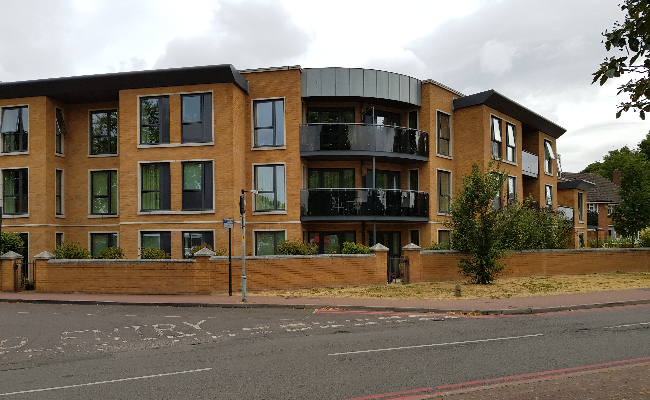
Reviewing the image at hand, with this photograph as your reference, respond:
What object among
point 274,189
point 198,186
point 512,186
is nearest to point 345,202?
point 274,189

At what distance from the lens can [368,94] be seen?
2609 centimetres

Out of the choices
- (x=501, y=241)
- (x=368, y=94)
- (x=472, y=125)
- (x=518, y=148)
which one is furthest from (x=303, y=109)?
(x=518, y=148)

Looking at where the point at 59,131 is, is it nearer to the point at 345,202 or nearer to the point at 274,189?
the point at 274,189

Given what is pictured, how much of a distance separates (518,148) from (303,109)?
13.9m

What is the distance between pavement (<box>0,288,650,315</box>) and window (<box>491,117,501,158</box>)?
12.1 m

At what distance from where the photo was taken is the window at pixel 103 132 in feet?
88.4

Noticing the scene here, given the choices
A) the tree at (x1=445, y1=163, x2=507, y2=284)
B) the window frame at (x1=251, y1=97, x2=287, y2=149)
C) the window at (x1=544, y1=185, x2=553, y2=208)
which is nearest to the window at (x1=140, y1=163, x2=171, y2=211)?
the window frame at (x1=251, y1=97, x2=287, y2=149)

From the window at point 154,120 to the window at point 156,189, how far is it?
120 cm

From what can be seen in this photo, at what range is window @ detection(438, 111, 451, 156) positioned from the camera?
29.1 meters

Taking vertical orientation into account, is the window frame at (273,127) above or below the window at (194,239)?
above

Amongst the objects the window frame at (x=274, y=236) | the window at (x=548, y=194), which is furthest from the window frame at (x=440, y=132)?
the window at (x=548, y=194)

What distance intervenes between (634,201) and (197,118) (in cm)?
2700

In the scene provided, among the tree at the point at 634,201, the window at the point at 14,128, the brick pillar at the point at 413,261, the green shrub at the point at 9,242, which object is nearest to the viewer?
the brick pillar at the point at 413,261

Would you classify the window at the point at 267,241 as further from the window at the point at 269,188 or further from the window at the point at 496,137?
the window at the point at 496,137
